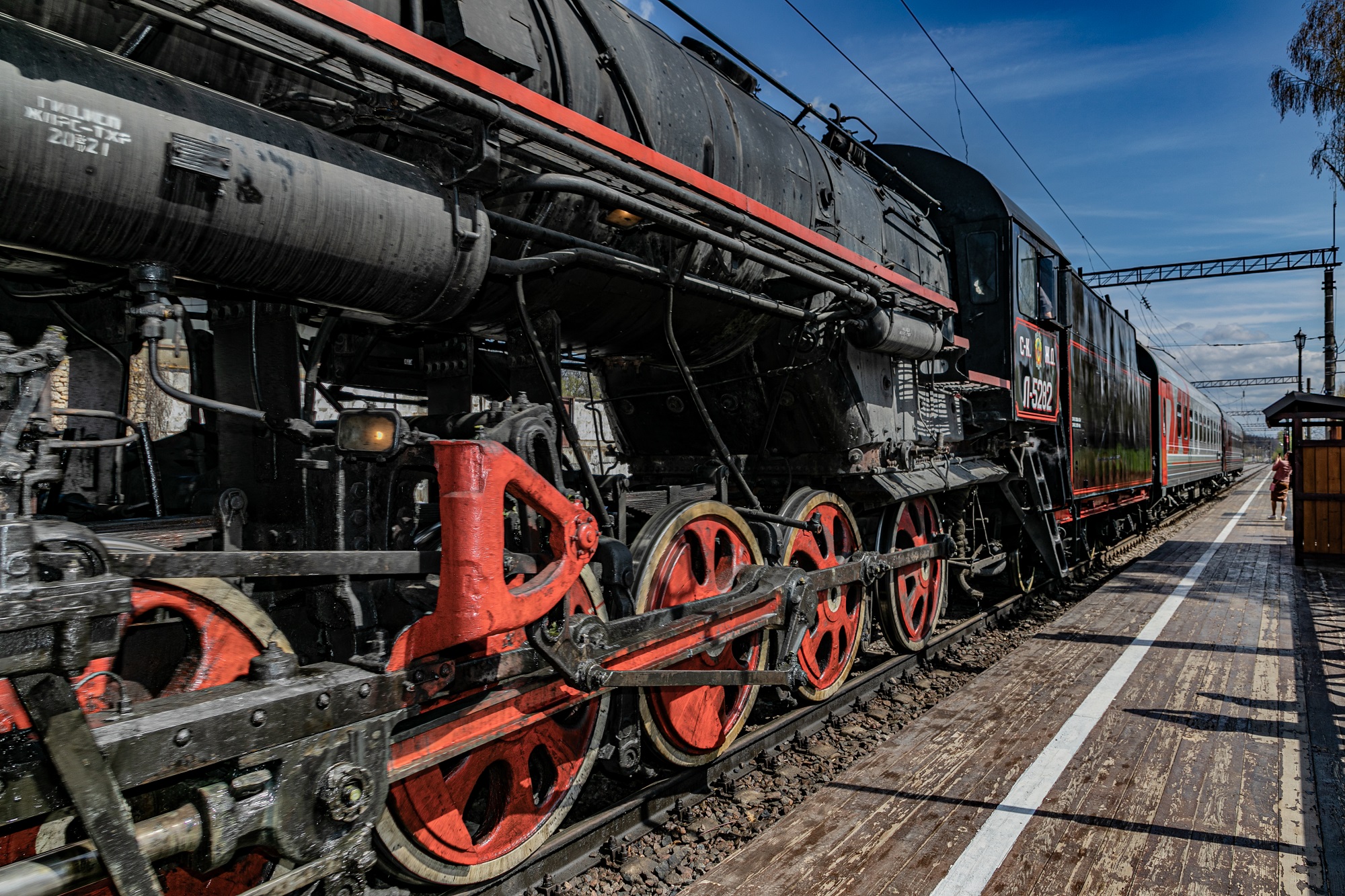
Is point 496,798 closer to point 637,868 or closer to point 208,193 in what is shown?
point 637,868

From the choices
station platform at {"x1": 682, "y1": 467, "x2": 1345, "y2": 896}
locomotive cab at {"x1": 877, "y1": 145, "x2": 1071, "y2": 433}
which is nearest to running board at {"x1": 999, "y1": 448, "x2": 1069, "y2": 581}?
locomotive cab at {"x1": 877, "y1": 145, "x2": 1071, "y2": 433}

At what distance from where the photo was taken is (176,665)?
2.33 metres

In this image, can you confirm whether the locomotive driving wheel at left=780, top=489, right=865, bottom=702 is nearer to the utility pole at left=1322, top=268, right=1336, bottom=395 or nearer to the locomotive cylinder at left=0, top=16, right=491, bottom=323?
the locomotive cylinder at left=0, top=16, right=491, bottom=323

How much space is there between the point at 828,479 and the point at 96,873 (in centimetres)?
441

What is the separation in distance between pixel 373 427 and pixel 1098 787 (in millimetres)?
3409

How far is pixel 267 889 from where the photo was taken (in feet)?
6.08

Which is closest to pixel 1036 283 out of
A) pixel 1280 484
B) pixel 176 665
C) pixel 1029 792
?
pixel 1029 792

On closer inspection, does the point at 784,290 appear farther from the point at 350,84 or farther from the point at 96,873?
A: the point at 96,873

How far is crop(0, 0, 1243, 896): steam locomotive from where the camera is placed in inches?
69.0

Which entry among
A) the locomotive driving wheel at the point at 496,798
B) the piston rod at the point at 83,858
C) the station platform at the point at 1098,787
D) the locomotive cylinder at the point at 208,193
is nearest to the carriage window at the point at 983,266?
the station platform at the point at 1098,787

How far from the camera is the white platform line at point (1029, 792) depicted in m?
2.89

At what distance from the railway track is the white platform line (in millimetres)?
1162

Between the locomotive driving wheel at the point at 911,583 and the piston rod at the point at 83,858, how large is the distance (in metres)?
4.43

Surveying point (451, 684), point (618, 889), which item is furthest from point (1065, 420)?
point (451, 684)
